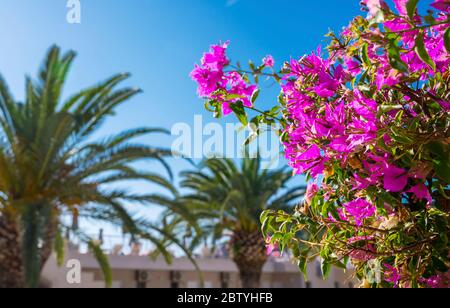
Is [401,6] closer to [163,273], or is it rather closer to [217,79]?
[217,79]

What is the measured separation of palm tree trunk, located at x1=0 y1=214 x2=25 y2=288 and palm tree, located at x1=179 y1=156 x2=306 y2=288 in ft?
22.5

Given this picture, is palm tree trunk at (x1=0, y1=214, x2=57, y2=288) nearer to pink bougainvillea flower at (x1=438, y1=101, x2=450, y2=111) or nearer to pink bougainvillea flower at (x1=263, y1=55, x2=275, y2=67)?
pink bougainvillea flower at (x1=263, y1=55, x2=275, y2=67)

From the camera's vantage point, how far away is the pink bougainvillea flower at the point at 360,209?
196 centimetres

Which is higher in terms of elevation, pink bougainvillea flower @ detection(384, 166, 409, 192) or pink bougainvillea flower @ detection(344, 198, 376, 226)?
pink bougainvillea flower @ detection(384, 166, 409, 192)

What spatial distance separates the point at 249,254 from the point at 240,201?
8.51 ft

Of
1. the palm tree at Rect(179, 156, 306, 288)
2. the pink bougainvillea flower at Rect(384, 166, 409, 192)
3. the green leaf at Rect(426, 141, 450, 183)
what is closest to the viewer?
the green leaf at Rect(426, 141, 450, 183)

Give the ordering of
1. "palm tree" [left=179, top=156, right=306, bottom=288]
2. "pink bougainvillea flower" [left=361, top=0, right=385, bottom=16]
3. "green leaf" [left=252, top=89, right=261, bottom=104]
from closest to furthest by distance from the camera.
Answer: "pink bougainvillea flower" [left=361, top=0, right=385, bottom=16]
"green leaf" [left=252, top=89, right=261, bottom=104]
"palm tree" [left=179, top=156, right=306, bottom=288]

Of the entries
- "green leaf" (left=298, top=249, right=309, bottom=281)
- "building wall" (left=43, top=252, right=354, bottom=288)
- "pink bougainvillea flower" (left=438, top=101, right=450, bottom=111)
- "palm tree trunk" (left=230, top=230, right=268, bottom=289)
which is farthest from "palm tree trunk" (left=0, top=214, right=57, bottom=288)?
"pink bougainvillea flower" (left=438, top=101, right=450, bottom=111)

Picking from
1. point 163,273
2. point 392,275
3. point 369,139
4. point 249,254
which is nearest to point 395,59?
point 369,139

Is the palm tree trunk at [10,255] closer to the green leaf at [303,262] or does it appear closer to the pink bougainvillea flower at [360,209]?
the green leaf at [303,262]

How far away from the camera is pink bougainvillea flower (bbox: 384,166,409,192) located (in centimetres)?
169

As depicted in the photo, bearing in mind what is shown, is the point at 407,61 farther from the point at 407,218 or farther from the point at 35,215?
the point at 35,215

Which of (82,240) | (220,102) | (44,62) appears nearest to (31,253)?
(82,240)

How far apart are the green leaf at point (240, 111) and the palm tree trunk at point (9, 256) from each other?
1062cm
